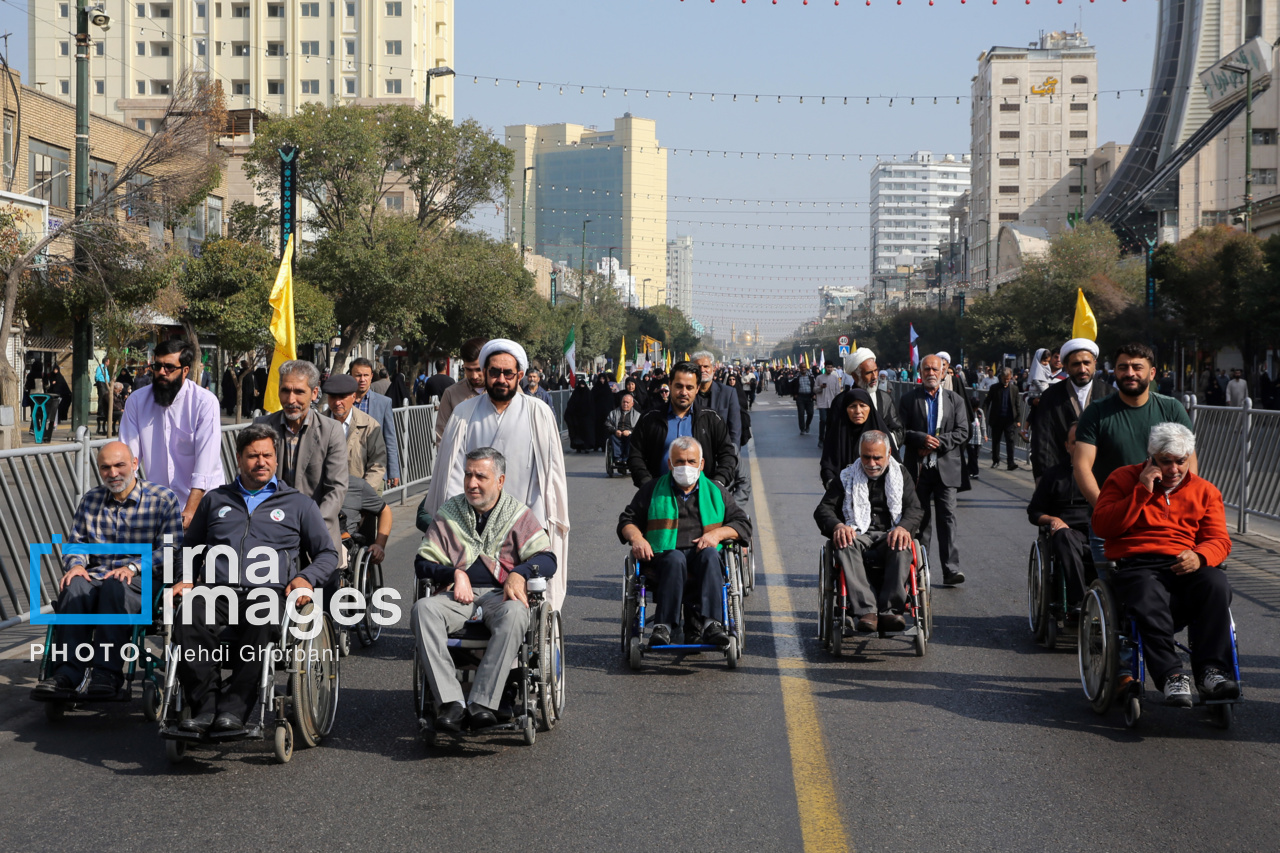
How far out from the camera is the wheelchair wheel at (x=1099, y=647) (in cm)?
587

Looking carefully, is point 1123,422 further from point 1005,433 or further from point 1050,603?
point 1005,433

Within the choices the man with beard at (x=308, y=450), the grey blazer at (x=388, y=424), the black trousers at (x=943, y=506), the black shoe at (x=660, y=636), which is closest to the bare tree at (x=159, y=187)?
the grey blazer at (x=388, y=424)

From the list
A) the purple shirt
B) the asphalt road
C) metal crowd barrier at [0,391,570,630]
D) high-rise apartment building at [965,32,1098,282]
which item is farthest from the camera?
high-rise apartment building at [965,32,1098,282]

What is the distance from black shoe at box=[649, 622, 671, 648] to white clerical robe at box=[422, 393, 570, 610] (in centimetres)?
66

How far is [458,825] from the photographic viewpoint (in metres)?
4.58

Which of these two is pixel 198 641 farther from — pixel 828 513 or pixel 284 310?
pixel 284 310

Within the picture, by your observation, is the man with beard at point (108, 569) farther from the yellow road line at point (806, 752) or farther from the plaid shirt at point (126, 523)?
the yellow road line at point (806, 752)

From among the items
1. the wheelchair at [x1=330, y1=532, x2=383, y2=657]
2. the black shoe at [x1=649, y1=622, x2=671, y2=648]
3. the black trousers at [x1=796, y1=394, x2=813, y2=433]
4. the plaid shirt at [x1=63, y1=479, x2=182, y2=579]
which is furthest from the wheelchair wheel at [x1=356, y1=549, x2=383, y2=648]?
the black trousers at [x1=796, y1=394, x2=813, y2=433]

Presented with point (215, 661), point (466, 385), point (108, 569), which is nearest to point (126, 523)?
point (108, 569)

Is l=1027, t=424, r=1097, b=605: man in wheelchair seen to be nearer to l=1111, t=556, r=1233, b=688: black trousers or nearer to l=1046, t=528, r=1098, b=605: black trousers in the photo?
l=1046, t=528, r=1098, b=605: black trousers

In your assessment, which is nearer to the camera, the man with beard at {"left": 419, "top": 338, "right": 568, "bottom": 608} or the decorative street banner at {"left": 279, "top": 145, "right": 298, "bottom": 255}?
the man with beard at {"left": 419, "top": 338, "right": 568, "bottom": 608}

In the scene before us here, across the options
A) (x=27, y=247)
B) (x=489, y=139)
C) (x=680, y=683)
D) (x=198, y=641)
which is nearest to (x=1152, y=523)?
(x=680, y=683)

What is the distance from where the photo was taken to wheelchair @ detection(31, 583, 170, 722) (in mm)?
5914

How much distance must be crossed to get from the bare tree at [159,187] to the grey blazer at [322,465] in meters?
15.8
